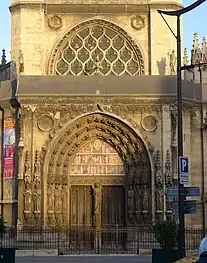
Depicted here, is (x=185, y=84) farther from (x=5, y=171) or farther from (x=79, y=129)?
(x=5, y=171)

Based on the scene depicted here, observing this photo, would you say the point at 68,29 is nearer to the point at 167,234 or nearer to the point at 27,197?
the point at 27,197

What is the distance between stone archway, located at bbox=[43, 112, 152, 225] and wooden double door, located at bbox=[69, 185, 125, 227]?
0.15 ft

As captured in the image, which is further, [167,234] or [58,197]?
[58,197]

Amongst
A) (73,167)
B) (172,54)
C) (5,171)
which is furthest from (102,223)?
(172,54)

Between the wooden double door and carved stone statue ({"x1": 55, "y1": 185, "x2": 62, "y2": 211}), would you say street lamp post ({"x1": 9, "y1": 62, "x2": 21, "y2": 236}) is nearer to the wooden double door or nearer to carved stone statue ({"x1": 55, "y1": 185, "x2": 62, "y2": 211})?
carved stone statue ({"x1": 55, "y1": 185, "x2": 62, "y2": 211})

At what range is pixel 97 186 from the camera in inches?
1097

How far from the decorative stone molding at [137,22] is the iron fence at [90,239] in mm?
10775

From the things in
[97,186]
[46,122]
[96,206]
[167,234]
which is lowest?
[167,234]

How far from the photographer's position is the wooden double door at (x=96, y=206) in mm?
27656

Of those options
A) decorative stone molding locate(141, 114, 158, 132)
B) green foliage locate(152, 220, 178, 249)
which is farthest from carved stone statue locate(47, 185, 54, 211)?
green foliage locate(152, 220, 178, 249)

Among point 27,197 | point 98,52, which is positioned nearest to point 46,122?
point 27,197

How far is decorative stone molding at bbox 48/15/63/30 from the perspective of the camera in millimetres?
31891

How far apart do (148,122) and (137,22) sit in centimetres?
678

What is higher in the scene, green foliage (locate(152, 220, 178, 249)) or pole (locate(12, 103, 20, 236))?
pole (locate(12, 103, 20, 236))
